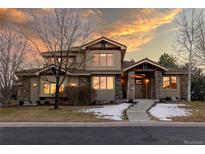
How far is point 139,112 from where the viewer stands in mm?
16062

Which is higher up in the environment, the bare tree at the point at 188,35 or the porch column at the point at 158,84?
the bare tree at the point at 188,35

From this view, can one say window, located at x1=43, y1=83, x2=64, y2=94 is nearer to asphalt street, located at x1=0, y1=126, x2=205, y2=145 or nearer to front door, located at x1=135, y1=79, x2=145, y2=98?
front door, located at x1=135, y1=79, x2=145, y2=98

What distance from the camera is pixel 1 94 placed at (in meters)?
21.3

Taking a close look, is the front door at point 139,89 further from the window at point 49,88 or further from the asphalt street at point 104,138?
the asphalt street at point 104,138

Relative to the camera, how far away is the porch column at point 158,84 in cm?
2156

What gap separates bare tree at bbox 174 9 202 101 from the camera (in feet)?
73.4

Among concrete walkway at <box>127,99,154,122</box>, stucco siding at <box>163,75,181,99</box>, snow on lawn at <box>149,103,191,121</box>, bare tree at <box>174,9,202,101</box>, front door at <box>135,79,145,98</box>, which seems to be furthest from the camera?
front door at <box>135,79,145,98</box>

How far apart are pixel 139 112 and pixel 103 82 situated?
630 cm

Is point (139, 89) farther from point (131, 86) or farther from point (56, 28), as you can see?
point (56, 28)

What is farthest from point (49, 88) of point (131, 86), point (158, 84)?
point (158, 84)

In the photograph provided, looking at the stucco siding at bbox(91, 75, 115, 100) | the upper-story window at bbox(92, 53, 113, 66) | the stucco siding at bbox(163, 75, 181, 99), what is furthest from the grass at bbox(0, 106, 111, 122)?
the stucco siding at bbox(163, 75, 181, 99)

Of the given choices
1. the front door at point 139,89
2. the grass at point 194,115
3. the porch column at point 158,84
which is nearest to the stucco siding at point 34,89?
the front door at point 139,89
